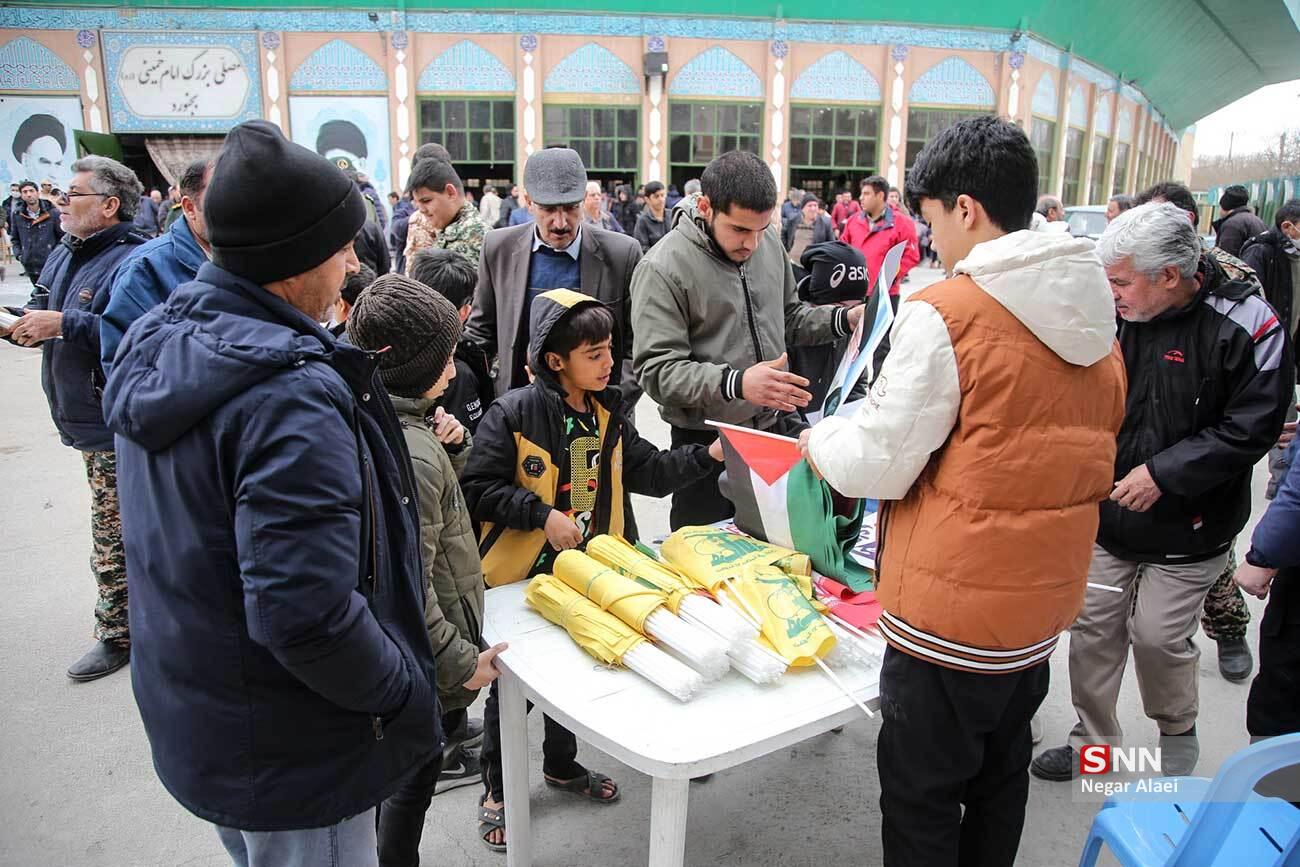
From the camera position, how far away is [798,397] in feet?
7.63

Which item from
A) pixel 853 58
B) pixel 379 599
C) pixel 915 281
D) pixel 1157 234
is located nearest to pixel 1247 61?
pixel 853 58

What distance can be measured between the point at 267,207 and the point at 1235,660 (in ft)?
12.5

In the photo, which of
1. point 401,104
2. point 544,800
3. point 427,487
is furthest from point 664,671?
point 401,104

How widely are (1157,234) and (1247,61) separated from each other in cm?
3890

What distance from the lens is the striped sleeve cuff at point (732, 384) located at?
2.41 meters

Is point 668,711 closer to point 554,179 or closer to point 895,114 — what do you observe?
point 554,179

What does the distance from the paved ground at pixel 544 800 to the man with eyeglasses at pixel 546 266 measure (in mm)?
1450

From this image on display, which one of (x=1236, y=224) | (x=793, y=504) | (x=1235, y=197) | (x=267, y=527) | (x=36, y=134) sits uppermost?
(x=36, y=134)

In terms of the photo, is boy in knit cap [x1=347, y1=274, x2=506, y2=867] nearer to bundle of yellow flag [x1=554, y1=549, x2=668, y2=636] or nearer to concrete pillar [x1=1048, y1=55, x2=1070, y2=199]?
bundle of yellow flag [x1=554, y1=549, x2=668, y2=636]

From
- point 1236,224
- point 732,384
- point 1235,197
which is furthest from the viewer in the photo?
point 1235,197

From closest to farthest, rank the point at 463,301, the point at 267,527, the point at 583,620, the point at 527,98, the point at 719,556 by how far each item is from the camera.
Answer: the point at 267,527 < the point at 583,620 < the point at 719,556 < the point at 463,301 < the point at 527,98

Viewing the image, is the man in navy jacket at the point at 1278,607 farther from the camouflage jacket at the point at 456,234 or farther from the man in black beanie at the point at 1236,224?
the man in black beanie at the point at 1236,224

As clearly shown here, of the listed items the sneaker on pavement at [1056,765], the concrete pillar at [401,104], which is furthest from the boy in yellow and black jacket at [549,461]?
the concrete pillar at [401,104]

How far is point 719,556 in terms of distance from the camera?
2117 millimetres
